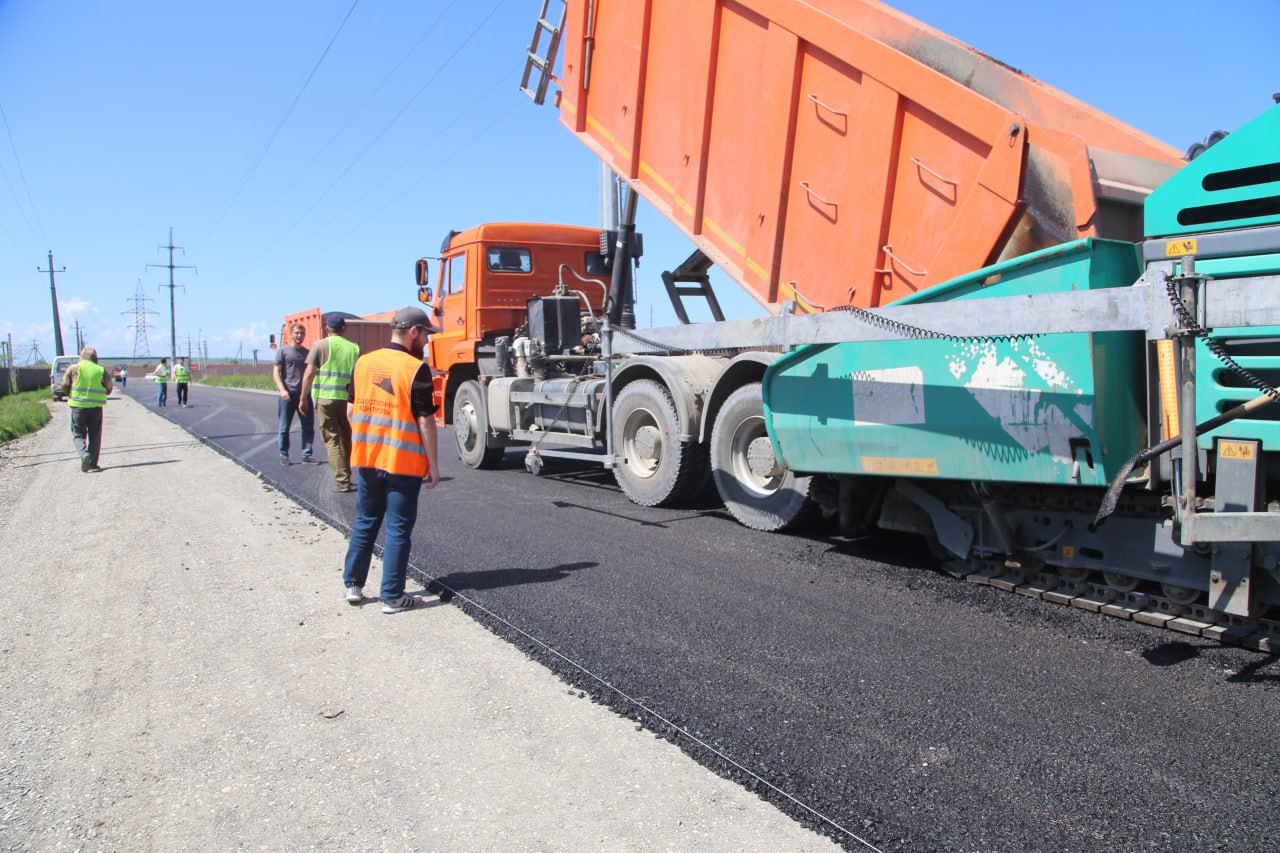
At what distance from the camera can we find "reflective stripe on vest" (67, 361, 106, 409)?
9.79m

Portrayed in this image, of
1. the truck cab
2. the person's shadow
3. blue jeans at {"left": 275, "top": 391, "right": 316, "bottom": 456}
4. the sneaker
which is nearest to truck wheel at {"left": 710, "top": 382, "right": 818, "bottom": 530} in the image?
the person's shadow

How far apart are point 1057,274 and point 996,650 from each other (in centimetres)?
165

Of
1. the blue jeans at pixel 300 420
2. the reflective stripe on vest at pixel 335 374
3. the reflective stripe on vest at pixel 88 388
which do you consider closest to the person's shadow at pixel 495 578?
the reflective stripe on vest at pixel 335 374

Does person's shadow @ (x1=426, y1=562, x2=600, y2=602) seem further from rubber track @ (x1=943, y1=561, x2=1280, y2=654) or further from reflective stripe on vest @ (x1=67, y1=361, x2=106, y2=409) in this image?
reflective stripe on vest @ (x1=67, y1=361, x2=106, y2=409)

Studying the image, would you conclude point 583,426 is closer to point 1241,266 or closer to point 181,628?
point 181,628

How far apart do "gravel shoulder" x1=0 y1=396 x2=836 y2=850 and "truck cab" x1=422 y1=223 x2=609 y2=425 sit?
504 cm

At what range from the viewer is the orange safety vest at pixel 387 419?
4.39m

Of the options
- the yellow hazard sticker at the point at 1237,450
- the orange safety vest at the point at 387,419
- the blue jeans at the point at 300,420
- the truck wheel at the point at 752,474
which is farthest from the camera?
the blue jeans at the point at 300,420

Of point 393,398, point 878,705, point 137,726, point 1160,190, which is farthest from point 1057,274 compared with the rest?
point 137,726

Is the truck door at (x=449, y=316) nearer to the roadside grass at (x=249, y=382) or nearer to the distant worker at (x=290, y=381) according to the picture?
the distant worker at (x=290, y=381)

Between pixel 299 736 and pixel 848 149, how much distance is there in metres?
4.39

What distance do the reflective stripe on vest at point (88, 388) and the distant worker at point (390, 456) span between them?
23.0ft

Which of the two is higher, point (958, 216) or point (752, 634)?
point (958, 216)

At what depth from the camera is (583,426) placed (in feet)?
26.9
